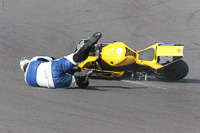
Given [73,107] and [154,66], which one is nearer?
[73,107]

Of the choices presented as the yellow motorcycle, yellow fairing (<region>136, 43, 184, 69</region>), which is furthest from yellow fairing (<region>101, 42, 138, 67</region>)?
yellow fairing (<region>136, 43, 184, 69</region>)

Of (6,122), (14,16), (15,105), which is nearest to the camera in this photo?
(6,122)

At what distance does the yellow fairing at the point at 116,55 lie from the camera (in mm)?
7340

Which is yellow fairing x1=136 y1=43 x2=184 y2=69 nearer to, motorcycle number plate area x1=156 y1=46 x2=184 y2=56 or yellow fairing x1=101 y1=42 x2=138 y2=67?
motorcycle number plate area x1=156 y1=46 x2=184 y2=56

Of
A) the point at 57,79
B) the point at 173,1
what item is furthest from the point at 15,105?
the point at 173,1

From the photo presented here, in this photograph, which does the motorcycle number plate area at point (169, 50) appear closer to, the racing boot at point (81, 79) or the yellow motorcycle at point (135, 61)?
the yellow motorcycle at point (135, 61)

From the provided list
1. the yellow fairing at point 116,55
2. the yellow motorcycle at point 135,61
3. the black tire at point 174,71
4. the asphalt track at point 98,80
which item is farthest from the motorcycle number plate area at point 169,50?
the asphalt track at point 98,80

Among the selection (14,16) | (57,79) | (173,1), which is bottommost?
(57,79)

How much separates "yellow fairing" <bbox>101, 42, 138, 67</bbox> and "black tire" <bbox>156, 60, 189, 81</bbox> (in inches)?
36.5

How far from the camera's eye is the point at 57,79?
21.7ft

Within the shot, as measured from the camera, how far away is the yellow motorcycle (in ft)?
24.2

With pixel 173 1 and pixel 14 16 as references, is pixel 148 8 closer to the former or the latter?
pixel 173 1

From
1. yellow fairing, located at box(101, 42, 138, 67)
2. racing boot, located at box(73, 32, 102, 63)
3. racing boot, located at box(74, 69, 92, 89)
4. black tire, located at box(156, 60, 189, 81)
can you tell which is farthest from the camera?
black tire, located at box(156, 60, 189, 81)

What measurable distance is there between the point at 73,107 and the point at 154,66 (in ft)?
8.97
